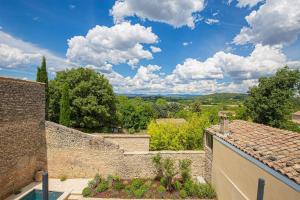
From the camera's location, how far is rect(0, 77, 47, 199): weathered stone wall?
11367mm

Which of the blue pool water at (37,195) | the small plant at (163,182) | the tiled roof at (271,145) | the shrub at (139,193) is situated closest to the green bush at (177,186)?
the small plant at (163,182)

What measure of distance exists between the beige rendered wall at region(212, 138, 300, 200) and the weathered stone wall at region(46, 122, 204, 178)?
2.96 metres

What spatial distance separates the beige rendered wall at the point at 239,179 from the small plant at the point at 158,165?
127 inches

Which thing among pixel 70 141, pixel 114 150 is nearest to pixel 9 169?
pixel 70 141

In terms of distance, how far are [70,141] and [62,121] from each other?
8.87 metres

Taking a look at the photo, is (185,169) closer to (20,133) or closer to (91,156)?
(91,156)

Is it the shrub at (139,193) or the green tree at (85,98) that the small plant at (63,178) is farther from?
the green tree at (85,98)

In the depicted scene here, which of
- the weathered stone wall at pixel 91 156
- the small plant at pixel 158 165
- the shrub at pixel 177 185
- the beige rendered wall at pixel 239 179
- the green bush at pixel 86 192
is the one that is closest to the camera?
the beige rendered wall at pixel 239 179

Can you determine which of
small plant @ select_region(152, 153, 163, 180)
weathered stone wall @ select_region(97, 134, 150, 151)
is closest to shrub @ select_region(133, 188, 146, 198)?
small plant @ select_region(152, 153, 163, 180)

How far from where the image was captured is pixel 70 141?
14.5 metres

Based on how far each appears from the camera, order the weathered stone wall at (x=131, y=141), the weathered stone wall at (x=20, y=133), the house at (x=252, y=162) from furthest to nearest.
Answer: the weathered stone wall at (x=131, y=141)
the weathered stone wall at (x=20, y=133)
the house at (x=252, y=162)

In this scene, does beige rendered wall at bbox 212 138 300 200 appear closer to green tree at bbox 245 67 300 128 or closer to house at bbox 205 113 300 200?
house at bbox 205 113 300 200

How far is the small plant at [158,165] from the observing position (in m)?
13.7

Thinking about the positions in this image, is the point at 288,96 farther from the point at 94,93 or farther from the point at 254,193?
the point at 94,93
